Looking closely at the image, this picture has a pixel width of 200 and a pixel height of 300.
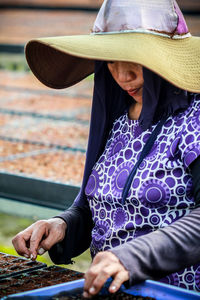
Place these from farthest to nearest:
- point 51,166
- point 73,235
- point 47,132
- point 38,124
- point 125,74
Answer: point 38,124, point 47,132, point 51,166, point 73,235, point 125,74

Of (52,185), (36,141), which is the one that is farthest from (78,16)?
(52,185)

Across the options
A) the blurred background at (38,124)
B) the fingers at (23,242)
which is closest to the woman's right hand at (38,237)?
the fingers at (23,242)

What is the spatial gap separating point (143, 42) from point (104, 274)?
0.55m

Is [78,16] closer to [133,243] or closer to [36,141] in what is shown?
[36,141]

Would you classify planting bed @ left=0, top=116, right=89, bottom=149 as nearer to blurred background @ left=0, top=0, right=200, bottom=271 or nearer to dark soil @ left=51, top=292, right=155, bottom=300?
blurred background @ left=0, top=0, right=200, bottom=271

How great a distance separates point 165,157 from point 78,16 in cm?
654

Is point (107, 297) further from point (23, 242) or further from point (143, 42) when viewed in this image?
point (143, 42)

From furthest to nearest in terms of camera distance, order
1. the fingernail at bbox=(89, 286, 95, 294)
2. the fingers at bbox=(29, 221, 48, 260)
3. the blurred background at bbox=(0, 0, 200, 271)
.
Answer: the blurred background at bbox=(0, 0, 200, 271)
the fingers at bbox=(29, 221, 48, 260)
the fingernail at bbox=(89, 286, 95, 294)

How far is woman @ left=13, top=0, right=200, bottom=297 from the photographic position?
1072mm

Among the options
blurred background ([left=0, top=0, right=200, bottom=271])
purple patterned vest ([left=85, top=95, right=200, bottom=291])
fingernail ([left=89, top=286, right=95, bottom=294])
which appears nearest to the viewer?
fingernail ([left=89, top=286, right=95, bottom=294])

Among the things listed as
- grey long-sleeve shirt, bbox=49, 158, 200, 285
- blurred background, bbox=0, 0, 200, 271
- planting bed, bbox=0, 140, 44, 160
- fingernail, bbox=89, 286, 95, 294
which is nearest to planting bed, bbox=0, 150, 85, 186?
blurred background, bbox=0, 0, 200, 271

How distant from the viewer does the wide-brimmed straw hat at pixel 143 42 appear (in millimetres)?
1141

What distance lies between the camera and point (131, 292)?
1046 millimetres

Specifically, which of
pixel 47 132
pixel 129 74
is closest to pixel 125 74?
pixel 129 74
